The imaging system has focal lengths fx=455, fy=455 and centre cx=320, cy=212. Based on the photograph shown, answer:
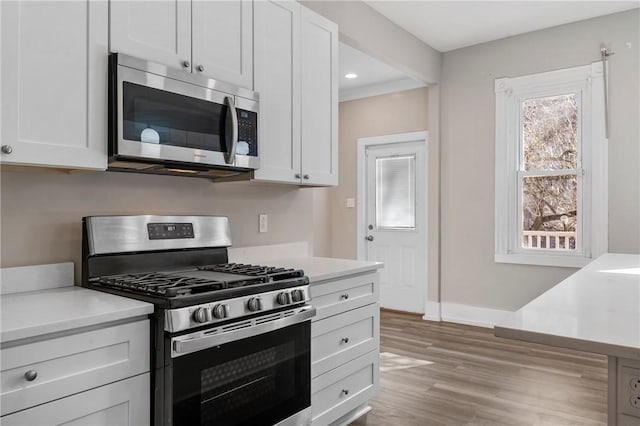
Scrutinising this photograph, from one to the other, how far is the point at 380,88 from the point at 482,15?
178 cm

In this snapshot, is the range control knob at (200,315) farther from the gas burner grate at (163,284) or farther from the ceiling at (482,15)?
the ceiling at (482,15)

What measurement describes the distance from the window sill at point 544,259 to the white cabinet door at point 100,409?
150 inches

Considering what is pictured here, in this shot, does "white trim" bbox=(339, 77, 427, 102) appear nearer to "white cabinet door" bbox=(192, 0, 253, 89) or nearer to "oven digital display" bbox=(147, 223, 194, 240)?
"white cabinet door" bbox=(192, 0, 253, 89)

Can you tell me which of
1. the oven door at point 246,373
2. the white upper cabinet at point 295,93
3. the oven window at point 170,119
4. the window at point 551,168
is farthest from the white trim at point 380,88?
the oven door at point 246,373

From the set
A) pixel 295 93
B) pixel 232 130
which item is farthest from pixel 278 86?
pixel 232 130

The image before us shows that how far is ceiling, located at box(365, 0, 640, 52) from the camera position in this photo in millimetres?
3723

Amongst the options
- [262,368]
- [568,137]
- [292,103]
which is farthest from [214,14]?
[568,137]

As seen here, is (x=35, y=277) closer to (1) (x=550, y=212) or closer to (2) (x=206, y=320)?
(2) (x=206, y=320)

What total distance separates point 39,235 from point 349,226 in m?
4.37

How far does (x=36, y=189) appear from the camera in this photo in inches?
72.9

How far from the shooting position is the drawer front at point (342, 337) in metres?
2.25

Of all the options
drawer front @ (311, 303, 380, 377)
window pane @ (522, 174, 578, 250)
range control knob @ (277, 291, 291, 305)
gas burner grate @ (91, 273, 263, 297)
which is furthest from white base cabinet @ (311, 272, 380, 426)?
window pane @ (522, 174, 578, 250)

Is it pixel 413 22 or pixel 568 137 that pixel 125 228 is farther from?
pixel 568 137

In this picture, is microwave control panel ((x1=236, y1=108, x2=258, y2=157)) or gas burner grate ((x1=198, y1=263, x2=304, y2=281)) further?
microwave control panel ((x1=236, y1=108, x2=258, y2=157))
